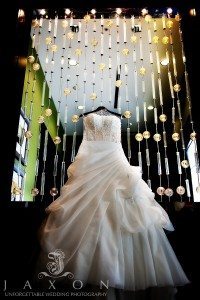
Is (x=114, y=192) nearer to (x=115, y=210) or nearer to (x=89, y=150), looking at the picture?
(x=115, y=210)

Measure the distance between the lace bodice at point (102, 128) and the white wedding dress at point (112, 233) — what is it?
55 centimetres

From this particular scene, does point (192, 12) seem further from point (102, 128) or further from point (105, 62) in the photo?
point (105, 62)

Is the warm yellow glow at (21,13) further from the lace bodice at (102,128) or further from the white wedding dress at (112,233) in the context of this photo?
the white wedding dress at (112,233)

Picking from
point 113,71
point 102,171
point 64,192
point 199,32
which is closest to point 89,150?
point 102,171

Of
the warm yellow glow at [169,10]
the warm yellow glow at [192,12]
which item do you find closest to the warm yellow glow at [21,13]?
the warm yellow glow at [169,10]

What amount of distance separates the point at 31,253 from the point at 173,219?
1152 millimetres

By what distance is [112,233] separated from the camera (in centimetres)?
176

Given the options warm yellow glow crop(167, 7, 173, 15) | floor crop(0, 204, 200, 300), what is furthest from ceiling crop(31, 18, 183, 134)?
floor crop(0, 204, 200, 300)

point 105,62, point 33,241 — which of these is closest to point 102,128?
point 33,241

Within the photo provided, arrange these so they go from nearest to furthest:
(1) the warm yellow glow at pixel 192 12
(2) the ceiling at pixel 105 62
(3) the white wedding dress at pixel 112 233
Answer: (3) the white wedding dress at pixel 112 233
(1) the warm yellow glow at pixel 192 12
(2) the ceiling at pixel 105 62

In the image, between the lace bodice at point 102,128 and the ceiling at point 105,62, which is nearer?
the lace bodice at point 102,128

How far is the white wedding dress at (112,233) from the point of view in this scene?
1644mm

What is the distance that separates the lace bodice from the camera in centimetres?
269

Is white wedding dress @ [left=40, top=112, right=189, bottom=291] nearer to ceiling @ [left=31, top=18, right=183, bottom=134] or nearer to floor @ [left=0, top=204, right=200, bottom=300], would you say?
floor @ [left=0, top=204, right=200, bottom=300]
